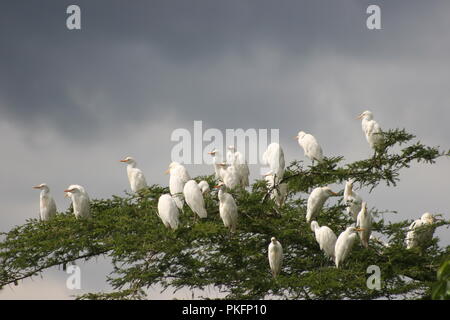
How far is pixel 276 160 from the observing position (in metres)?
12.6

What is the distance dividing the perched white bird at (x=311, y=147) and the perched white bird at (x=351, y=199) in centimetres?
80

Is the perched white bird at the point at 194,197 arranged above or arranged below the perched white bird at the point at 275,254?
above

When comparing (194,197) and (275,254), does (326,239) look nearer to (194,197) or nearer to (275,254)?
(275,254)

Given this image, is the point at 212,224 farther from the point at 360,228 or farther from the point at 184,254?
the point at 360,228

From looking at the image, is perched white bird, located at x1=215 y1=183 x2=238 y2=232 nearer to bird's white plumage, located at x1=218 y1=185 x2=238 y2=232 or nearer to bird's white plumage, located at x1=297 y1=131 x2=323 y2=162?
bird's white plumage, located at x1=218 y1=185 x2=238 y2=232

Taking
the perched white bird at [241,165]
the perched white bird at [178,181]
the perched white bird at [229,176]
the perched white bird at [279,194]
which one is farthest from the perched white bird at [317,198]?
the perched white bird at [241,165]

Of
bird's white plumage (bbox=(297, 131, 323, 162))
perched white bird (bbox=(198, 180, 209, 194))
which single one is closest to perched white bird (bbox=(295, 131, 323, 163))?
bird's white plumage (bbox=(297, 131, 323, 162))

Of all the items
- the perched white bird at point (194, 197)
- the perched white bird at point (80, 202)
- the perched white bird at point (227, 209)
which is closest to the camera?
the perched white bird at point (227, 209)

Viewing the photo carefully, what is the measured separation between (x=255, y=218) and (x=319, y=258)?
1.43 metres

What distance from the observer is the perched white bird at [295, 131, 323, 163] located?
43.3ft

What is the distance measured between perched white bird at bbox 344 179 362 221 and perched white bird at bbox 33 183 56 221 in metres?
6.07

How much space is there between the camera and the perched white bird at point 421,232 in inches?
486

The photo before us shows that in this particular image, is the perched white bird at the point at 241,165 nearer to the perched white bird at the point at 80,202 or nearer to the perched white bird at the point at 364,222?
the perched white bird at the point at 80,202

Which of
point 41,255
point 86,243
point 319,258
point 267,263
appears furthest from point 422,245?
point 41,255
